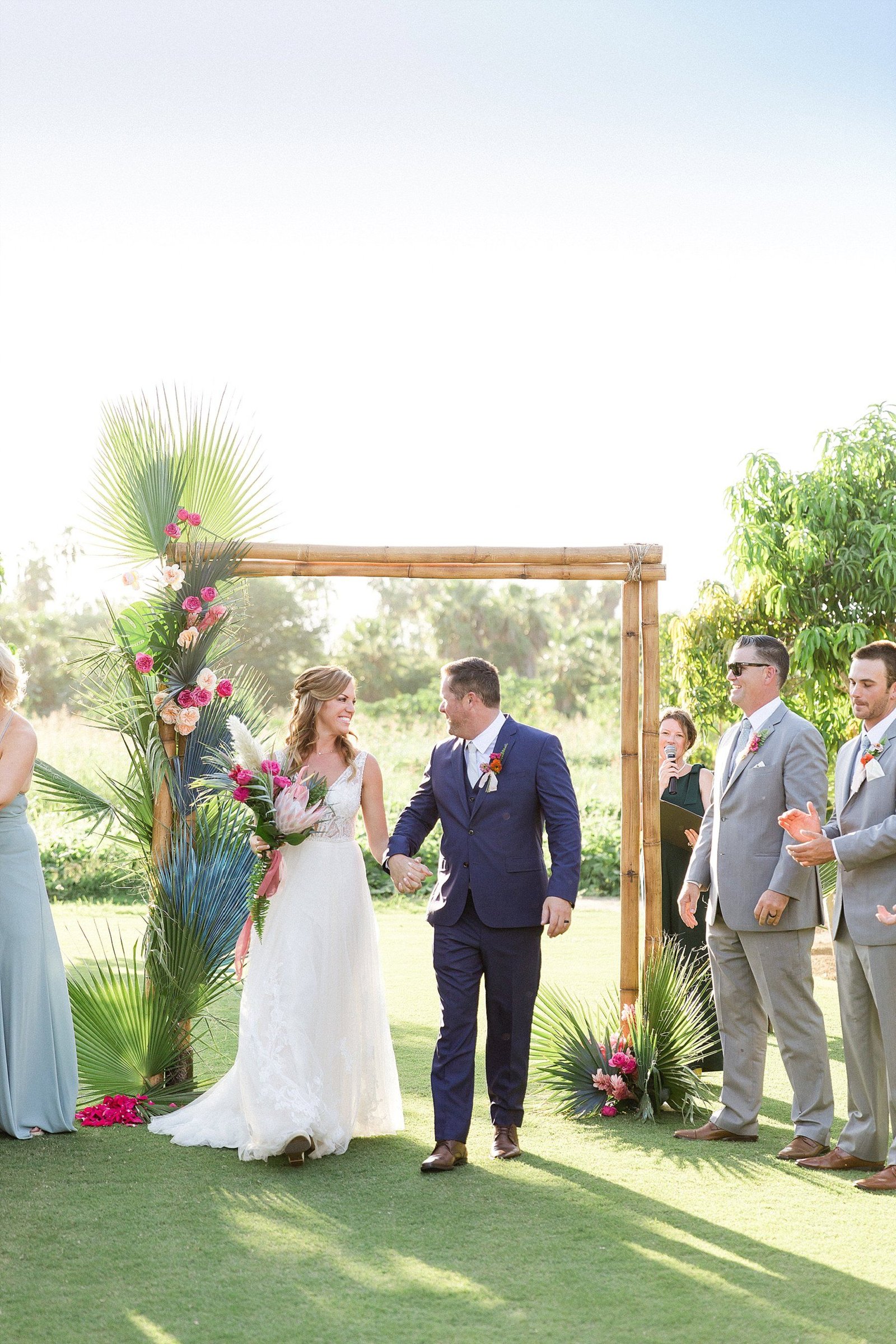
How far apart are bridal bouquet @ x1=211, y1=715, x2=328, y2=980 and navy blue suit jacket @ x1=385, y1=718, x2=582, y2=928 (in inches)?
14.6

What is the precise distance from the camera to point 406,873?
4809 mm

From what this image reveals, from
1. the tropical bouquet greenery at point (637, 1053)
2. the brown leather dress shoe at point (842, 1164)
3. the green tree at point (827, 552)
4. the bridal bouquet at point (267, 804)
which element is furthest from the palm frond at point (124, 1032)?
the green tree at point (827, 552)

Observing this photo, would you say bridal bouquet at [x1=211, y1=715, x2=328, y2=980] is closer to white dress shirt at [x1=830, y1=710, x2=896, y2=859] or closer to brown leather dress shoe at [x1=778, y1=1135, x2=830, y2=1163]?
white dress shirt at [x1=830, y1=710, x2=896, y2=859]

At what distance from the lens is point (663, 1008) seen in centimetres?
567

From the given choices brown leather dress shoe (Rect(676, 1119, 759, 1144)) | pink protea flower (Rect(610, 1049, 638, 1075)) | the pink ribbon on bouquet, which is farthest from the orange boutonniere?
brown leather dress shoe (Rect(676, 1119, 759, 1144))

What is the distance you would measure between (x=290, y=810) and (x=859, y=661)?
7.39 ft

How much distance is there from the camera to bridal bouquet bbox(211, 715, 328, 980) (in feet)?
16.2

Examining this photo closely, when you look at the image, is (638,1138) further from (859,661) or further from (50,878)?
(50,878)

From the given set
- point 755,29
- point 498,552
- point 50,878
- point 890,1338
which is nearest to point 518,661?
point 50,878

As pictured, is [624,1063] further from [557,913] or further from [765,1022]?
[557,913]

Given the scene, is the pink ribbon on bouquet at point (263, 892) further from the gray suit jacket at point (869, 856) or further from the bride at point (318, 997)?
the gray suit jacket at point (869, 856)

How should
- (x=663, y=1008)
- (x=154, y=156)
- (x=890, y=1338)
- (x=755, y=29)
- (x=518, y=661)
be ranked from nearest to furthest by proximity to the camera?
(x=890, y=1338) → (x=663, y=1008) → (x=755, y=29) → (x=154, y=156) → (x=518, y=661)

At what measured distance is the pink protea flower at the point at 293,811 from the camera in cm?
494

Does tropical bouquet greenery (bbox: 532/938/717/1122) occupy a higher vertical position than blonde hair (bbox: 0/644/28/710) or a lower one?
lower
